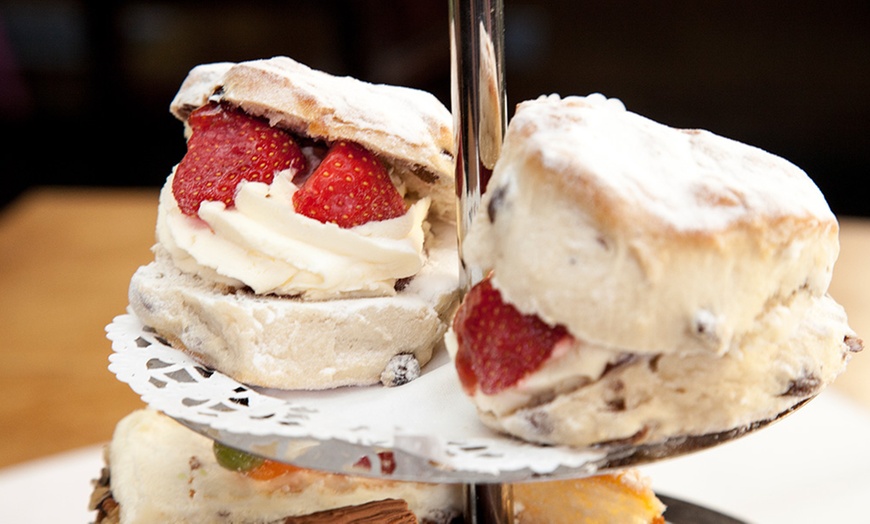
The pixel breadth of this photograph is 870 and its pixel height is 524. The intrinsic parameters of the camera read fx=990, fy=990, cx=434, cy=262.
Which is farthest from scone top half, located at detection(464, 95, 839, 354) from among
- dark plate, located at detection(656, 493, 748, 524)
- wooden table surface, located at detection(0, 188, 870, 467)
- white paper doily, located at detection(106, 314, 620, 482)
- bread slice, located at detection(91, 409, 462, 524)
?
wooden table surface, located at detection(0, 188, 870, 467)

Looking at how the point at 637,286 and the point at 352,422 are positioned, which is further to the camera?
the point at 352,422

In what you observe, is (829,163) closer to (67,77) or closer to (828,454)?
(828,454)

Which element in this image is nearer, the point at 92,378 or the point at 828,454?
the point at 828,454

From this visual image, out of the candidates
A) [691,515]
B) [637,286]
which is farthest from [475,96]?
[691,515]

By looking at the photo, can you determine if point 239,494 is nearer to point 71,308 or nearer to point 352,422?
point 352,422

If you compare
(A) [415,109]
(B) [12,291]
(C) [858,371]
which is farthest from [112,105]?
(A) [415,109]

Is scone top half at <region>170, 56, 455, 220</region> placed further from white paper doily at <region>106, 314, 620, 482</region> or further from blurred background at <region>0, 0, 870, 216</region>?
blurred background at <region>0, 0, 870, 216</region>
